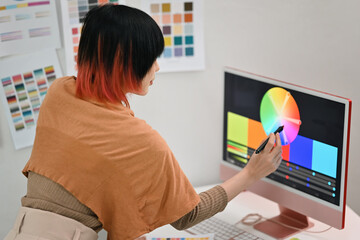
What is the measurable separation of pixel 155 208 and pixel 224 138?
614 mm

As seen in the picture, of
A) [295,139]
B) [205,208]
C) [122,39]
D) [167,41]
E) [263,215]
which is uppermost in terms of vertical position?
[122,39]

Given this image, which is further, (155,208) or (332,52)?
(332,52)

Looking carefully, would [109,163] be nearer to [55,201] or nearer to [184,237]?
[55,201]

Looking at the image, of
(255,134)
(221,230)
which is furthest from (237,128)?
(221,230)

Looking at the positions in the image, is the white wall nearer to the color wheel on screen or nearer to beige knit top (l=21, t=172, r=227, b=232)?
the color wheel on screen

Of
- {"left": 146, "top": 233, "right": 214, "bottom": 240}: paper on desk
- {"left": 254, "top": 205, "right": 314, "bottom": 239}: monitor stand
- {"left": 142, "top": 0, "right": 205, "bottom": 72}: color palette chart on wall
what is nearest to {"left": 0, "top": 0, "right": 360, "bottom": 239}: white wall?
{"left": 142, "top": 0, "right": 205, "bottom": 72}: color palette chart on wall

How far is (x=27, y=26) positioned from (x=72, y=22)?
15 cm

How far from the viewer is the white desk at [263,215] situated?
5.34 feet

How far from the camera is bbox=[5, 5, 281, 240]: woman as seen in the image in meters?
1.20

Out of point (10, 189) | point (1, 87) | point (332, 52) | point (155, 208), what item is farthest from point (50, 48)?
point (332, 52)

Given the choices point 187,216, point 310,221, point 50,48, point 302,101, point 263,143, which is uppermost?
point 50,48

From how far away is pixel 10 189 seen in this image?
184 cm

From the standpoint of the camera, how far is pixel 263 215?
1771 mm

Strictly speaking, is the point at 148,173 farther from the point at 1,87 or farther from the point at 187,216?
the point at 1,87
